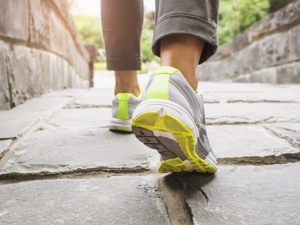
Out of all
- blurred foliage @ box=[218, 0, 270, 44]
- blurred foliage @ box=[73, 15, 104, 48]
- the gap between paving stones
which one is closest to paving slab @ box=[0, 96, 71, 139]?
the gap between paving stones

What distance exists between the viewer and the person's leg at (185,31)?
753 mm

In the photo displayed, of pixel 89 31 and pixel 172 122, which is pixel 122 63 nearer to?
pixel 172 122

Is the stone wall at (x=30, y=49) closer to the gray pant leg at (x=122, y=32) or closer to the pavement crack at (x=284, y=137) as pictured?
the gray pant leg at (x=122, y=32)

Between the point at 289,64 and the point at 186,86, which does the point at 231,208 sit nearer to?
the point at 186,86

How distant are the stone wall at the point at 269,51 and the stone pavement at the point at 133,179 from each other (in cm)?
222

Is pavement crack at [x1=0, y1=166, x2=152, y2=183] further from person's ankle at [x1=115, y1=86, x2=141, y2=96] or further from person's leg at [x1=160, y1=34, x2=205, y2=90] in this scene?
person's ankle at [x1=115, y1=86, x2=141, y2=96]

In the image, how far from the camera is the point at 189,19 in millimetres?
751

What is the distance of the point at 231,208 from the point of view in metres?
0.67

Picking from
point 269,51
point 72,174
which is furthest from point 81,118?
point 269,51

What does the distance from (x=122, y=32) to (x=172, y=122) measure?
0.67 metres

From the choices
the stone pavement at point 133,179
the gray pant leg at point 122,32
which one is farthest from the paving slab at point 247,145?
the gray pant leg at point 122,32

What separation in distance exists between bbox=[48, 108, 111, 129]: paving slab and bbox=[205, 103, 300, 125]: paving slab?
481 mm

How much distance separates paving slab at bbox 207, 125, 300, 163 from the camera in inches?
39.0

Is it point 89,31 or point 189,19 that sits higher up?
point 89,31
